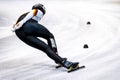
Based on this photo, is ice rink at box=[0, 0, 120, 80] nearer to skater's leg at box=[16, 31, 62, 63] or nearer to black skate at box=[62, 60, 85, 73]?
black skate at box=[62, 60, 85, 73]

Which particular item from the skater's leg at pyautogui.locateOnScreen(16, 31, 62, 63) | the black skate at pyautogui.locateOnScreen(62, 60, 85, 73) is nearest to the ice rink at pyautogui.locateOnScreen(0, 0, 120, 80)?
the black skate at pyautogui.locateOnScreen(62, 60, 85, 73)

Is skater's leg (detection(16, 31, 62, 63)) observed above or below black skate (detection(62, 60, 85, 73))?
above

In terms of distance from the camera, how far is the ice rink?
22.6ft

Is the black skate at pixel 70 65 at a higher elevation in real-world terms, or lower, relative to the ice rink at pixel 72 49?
lower

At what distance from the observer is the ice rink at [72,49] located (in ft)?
22.6

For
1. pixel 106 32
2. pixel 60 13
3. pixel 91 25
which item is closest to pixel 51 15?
pixel 60 13

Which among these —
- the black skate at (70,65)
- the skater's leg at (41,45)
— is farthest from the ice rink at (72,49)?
the skater's leg at (41,45)

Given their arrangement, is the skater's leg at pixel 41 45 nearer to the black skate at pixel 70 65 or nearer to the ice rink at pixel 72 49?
the black skate at pixel 70 65

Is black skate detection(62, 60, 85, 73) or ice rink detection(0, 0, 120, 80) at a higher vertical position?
ice rink detection(0, 0, 120, 80)

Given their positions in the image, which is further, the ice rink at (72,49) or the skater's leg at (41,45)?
the skater's leg at (41,45)

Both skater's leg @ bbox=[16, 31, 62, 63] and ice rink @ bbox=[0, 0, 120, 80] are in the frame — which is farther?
skater's leg @ bbox=[16, 31, 62, 63]

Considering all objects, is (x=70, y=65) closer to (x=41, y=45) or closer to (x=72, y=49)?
(x=41, y=45)

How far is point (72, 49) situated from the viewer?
31.1 ft

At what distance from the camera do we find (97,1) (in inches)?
899
